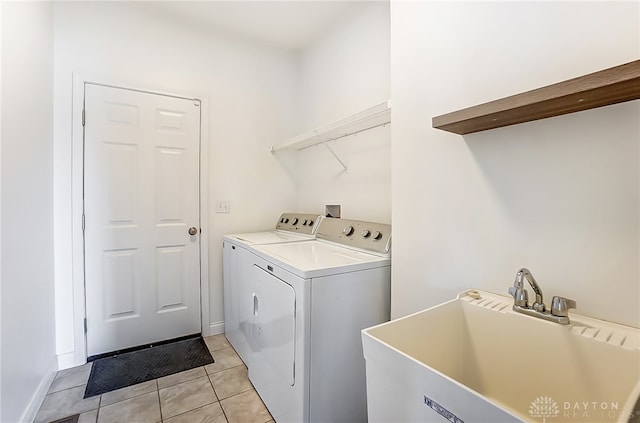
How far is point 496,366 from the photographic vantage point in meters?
0.99

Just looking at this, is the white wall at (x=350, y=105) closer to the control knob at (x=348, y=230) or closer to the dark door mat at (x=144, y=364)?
the control knob at (x=348, y=230)

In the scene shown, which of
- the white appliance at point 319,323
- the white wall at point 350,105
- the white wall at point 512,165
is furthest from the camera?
the white wall at point 350,105

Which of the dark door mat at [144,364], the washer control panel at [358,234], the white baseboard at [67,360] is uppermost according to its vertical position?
the washer control panel at [358,234]

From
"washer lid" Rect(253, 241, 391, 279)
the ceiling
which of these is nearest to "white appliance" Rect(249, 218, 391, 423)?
"washer lid" Rect(253, 241, 391, 279)

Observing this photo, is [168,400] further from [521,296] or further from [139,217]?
[521,296]

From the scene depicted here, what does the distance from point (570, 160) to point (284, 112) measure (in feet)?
8.12

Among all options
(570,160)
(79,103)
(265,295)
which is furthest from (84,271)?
(570,160)

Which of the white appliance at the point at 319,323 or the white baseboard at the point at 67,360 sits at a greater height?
the white appliance at the point at 319,323

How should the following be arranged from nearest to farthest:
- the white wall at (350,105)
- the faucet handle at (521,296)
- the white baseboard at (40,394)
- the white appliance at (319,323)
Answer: the faucet handle at (521,296) → the white appliance at (319,323) → the white baseboard at (40,394) → the white wall at (350,105)

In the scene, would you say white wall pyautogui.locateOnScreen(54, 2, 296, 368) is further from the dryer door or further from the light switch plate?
the dryer door

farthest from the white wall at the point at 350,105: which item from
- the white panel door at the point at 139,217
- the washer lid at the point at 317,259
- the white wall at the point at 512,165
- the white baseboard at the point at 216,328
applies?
the white baseboard at the point at 216,328

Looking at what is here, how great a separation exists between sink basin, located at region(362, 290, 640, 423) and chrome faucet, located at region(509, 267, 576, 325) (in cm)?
2

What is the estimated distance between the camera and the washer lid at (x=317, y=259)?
1.31 m

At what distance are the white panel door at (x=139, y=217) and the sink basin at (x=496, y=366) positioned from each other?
82.8 inches
